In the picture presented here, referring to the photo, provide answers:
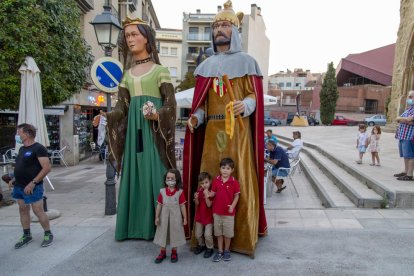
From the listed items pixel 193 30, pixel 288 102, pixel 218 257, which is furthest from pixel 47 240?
pixel 288 102

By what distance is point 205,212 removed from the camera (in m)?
3.39

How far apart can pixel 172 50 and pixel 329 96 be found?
21.4 m

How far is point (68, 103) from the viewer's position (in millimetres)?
12617

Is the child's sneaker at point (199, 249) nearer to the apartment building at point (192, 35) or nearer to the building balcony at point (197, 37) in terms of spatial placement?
the apartment building at point (192, 35)

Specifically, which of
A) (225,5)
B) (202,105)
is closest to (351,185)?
(202,105)

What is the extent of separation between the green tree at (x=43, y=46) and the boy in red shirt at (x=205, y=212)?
5228 millimetres

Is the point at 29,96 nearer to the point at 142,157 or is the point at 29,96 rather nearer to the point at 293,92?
the point at 142,157

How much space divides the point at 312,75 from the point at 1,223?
7430cm

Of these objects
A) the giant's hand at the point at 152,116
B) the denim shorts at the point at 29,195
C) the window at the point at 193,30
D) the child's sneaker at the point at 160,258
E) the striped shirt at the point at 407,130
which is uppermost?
the window at the point at 193,30

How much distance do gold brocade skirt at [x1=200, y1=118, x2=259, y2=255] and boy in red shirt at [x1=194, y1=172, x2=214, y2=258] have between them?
23cm

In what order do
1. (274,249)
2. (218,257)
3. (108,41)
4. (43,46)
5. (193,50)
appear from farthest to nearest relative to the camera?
(193,50) → (43,46) → (108,41) → (274,249) → (218,257)

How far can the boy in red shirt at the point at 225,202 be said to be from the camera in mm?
3270

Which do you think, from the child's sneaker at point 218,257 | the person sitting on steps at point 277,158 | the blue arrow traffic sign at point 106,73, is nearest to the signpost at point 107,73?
the blue arrow traffic sign at point 106,73

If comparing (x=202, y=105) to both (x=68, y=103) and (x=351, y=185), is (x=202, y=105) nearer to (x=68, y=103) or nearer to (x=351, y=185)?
(x=351, y=185)
